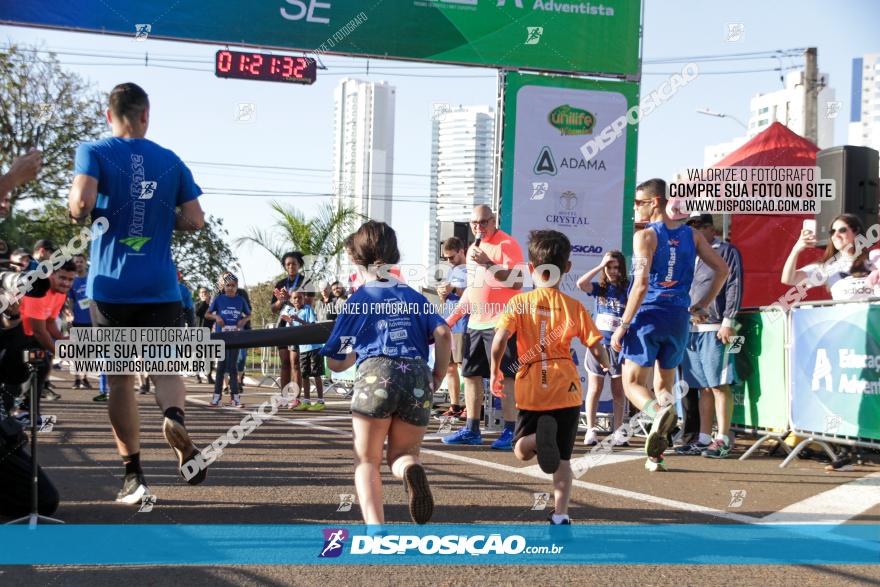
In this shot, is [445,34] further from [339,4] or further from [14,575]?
[14,575]

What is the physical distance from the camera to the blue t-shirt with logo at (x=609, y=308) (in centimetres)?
962

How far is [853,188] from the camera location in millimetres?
10188

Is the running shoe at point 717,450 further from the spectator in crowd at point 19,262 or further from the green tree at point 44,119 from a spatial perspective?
the green tree at point 44,119

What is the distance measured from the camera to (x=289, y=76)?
42.4 ft

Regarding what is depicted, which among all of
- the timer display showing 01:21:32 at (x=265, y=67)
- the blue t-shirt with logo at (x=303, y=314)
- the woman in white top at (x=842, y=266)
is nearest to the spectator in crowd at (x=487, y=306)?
the woman in white top at (x=842, y=266)

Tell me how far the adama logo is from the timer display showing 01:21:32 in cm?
836

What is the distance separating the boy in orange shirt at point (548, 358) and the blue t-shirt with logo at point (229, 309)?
1048cm

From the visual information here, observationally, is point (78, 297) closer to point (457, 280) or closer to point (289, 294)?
point (289, 294)

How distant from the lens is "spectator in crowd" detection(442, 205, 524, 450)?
8.74 m

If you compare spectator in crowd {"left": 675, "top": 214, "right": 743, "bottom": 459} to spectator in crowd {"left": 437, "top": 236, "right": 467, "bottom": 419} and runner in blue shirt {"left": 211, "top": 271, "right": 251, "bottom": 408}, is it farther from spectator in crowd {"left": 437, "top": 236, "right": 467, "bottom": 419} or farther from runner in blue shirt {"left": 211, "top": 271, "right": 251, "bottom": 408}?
runner in blue shirt {"left": 211, "top": 271, "right": 251, "bottom": 408}

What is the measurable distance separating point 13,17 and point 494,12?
6.69 metres

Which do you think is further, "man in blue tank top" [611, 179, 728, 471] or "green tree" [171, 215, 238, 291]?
"green tree" [171, 215, 238, 291]

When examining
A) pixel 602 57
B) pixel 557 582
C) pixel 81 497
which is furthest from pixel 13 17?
pixel 557 582

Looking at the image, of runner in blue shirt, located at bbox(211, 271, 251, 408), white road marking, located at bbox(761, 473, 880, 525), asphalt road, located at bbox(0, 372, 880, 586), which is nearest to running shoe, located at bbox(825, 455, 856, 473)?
asphalt road, located at bbox(0, 372, 880, 586)
